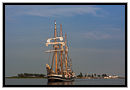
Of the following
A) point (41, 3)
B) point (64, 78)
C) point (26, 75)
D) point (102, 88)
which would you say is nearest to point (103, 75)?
point (102, 88)

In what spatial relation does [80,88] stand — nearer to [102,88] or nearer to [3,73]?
[102,88]

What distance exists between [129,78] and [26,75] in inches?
92.9

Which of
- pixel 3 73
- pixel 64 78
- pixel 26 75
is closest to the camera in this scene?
pixel 3 73

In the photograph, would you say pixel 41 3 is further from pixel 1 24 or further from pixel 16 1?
pixel 1 24

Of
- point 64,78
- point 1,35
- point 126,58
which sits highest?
point 1,35

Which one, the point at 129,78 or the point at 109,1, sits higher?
the point at 109,1

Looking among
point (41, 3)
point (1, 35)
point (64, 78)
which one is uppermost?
point (41, 3)

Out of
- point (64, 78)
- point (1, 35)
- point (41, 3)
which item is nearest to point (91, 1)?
point (41, 3)

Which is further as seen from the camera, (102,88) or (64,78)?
(64,78)

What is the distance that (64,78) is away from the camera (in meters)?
14.9

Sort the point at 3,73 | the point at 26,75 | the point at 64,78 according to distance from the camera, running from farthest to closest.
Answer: the point at 64,78
the point at 26,75
the point at 3,73

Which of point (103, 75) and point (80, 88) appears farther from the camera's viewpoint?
point (103, 75)

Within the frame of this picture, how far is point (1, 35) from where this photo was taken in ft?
19.6

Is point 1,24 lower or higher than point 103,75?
higher
